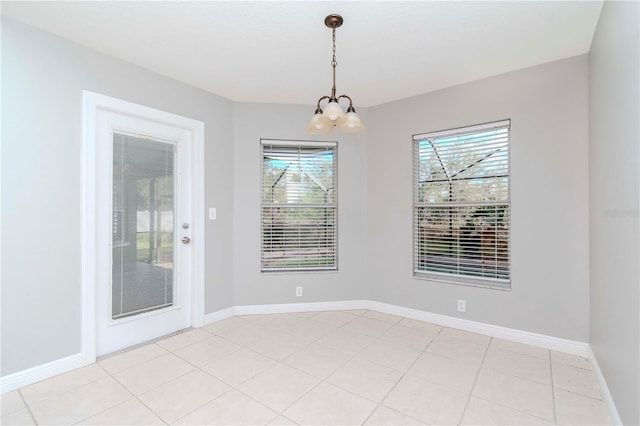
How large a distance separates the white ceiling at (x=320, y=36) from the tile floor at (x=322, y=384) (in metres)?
2.51

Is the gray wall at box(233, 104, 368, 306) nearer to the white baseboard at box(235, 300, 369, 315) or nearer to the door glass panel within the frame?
the white baseboard at box(235, 300, 369, 315)

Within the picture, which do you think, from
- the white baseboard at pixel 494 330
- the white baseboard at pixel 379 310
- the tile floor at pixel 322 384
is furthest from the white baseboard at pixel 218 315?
the white baseboard at pixel 494 330

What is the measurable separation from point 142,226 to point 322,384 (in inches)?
83.7

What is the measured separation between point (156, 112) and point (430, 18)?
8.05ft

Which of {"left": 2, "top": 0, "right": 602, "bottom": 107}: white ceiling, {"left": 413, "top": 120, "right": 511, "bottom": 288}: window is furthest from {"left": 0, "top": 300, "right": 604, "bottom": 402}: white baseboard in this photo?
{"left": 2, "top": 0, "right": 602, "bottom": 107}: white ceiling
